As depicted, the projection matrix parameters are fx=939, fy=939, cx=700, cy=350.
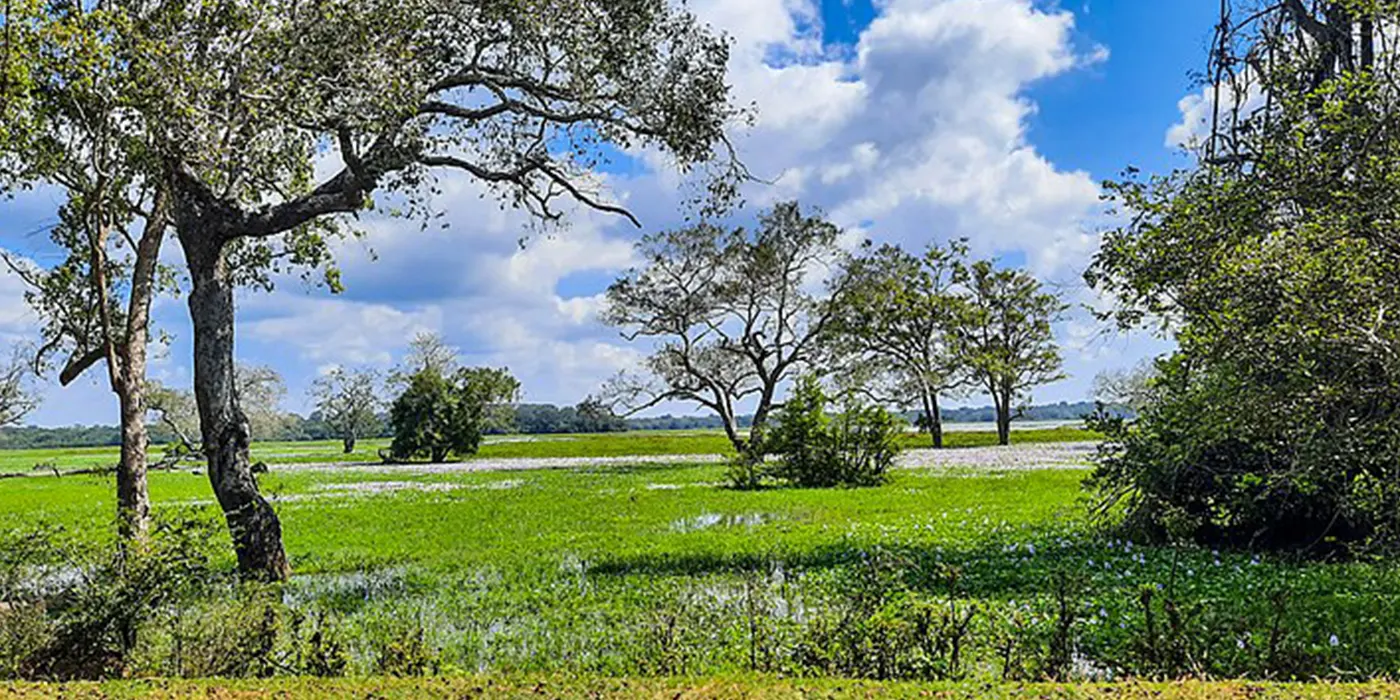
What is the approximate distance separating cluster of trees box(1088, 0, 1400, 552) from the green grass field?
99 centimetres

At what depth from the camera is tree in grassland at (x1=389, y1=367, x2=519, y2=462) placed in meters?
56.4

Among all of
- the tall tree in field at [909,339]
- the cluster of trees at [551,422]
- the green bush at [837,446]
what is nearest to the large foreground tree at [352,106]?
the green bush at [837,446]

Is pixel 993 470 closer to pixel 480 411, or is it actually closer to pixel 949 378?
pixel 949 378

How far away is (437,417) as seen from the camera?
56625 mm

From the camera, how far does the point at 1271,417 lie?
7.89 meters

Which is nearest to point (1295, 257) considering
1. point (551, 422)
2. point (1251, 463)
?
point (1251, 463)

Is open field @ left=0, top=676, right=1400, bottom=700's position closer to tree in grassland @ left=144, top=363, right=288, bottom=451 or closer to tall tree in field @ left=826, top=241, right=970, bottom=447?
tall tree in field @ left=826, top=241, right=970, bottom=447

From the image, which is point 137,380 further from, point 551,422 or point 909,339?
point 551,422

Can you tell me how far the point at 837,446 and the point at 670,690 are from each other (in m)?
22.9

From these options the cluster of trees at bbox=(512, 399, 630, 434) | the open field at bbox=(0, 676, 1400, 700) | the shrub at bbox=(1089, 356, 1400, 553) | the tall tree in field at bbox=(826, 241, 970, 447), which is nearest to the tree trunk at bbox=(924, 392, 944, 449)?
the tall tree in field at bbox=(826, 241, 970, 447)

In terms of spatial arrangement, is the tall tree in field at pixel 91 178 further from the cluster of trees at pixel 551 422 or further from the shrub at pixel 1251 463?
the cluster of trees at pixel 551 422

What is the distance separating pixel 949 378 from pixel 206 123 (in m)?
49.8

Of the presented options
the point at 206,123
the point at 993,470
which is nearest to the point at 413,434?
the point at 993,470

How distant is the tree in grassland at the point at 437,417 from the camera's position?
5641 cm
